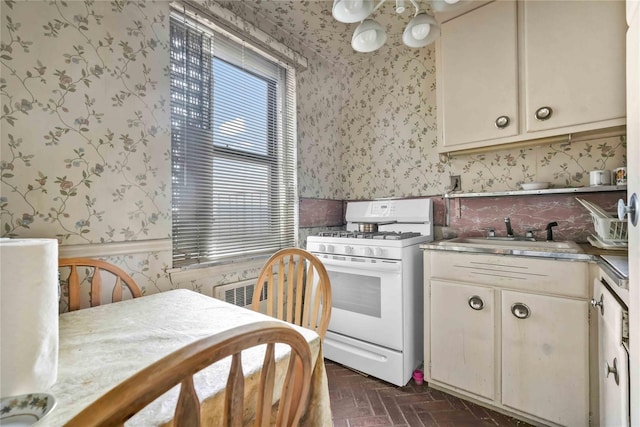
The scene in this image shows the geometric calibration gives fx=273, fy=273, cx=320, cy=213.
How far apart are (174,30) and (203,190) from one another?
0.96 metres

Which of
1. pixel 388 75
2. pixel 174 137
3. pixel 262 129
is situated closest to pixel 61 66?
pixel 174 137

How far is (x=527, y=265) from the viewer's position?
4.70ft

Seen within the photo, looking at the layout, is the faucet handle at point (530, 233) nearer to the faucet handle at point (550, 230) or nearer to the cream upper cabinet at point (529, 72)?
the faucet handle at point (550, 230)

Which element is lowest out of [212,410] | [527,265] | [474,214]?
[212,410]

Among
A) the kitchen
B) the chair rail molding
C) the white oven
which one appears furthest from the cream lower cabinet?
the chair rail molding

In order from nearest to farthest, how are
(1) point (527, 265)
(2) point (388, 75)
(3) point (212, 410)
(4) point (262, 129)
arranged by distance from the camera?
(3) point (212, 410) < (1) point (527, 265) < (4) point (262, 129) < (2) point (388, 75)

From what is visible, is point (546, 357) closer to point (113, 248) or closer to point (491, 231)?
point (491, 231)

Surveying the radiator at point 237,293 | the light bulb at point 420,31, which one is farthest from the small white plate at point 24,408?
the light bulb at point 420,31

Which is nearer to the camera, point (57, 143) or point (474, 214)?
point (57, 143)

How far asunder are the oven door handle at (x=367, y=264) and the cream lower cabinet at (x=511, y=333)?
209 millimetres

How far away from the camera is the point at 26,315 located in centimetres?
53

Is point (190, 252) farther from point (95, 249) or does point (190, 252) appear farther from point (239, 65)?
point (239, 65)

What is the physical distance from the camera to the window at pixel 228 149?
1.64m

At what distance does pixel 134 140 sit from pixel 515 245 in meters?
2.32
